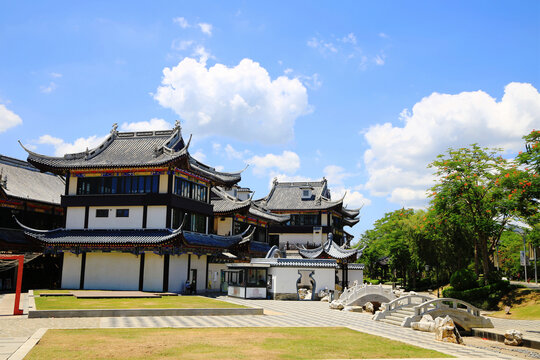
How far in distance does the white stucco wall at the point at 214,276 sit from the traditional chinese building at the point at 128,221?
266 centimetres

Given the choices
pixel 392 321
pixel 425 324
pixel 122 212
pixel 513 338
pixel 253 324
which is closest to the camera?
pixel 513 338

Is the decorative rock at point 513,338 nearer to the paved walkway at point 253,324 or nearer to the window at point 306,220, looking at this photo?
the paved walkway at point 253,324

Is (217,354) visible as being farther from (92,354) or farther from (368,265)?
(368,265)

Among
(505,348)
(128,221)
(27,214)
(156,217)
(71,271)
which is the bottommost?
(505,348)

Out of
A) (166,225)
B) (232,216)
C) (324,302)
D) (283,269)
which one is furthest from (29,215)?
(324,302)

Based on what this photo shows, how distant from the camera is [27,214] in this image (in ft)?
132

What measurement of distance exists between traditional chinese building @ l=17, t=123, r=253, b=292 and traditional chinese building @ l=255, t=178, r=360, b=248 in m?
25.7

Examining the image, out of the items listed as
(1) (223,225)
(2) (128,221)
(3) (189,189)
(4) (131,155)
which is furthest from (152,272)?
(1) (223,225)

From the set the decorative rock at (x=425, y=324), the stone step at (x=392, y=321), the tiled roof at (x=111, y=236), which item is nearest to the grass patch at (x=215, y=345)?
the decorative rock at (x=425, y=324)

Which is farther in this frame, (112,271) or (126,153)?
(126,153)

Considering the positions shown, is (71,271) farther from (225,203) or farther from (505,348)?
(505,348)

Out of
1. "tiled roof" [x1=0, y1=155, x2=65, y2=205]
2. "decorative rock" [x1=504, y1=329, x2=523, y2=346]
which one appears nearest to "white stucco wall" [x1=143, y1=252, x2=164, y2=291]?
"tiled roof" [x1=0, y1=155, x2=65, y2=205]

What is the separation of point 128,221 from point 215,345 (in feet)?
83.9

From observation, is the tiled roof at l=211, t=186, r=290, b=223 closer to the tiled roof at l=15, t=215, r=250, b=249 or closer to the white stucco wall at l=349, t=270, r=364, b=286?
the tiled roof at l=15, t=215, r=250, b=249
